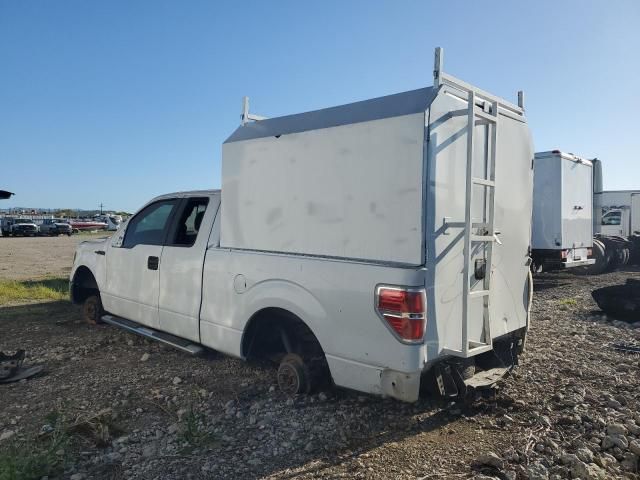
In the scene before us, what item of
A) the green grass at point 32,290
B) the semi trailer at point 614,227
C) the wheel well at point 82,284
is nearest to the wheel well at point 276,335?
the wheel well at point 82,284

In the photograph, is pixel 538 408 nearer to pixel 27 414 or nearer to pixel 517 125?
pixel 517 125

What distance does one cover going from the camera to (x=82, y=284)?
7.00 metres

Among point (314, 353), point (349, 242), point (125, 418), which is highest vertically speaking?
point (349, 242)

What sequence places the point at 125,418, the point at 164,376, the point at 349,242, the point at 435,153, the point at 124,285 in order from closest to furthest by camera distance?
the point at 435,153
the point at 349,242
the point at 125,418
the point at 164,376
the point at 124,285

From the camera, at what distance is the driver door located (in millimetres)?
5445

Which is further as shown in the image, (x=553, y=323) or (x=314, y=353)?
(x=553, y=323)

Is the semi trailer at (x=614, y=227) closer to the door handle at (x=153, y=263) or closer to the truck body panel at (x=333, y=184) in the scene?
the truck body panel at (x=333, y=184)

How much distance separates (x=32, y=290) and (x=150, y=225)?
5.57m

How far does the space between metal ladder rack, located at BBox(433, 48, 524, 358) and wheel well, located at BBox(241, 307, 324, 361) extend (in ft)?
4.07

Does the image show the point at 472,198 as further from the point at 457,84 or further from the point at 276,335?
the point at 276,335

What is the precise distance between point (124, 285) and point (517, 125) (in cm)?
460

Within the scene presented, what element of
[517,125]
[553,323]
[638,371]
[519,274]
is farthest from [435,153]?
[553,323]

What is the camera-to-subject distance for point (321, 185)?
12.7 ft

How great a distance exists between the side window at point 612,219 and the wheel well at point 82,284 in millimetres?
16958
